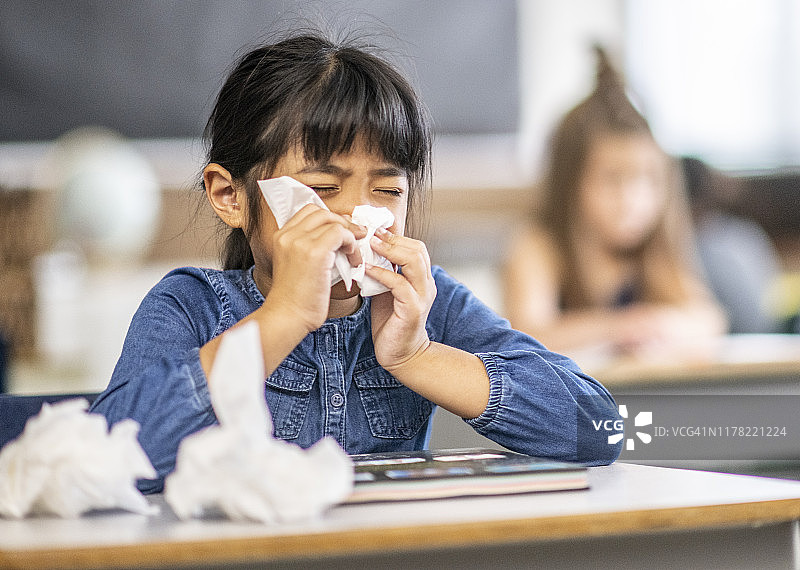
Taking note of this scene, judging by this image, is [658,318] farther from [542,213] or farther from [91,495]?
[91,495]

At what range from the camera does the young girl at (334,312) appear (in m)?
0.87

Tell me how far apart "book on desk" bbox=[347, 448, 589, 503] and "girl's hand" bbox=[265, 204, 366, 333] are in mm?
147

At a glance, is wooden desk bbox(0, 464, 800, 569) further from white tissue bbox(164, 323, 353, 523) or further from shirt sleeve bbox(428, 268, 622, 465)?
shirt sleeve bbox(428, 268, 622, 465)

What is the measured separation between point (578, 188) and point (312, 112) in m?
1.95

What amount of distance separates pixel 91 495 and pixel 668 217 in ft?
8.13

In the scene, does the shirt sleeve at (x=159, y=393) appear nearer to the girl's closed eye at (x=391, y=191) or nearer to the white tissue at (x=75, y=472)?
the white tissue at (x=75, y=472)

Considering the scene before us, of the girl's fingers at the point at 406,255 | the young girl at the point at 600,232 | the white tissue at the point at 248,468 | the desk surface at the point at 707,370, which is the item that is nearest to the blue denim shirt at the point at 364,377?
the girl's fingers at the point at 406,255

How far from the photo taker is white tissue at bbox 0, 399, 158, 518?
2.09 ft

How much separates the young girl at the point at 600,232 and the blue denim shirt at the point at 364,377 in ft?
5.56

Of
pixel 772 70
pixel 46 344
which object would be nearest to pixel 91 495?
pixel 46 344

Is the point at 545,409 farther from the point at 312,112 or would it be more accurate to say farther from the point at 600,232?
the point at 600,232

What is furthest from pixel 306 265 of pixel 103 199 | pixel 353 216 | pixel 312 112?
pixel 103 199

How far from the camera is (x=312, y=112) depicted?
1.01 metres

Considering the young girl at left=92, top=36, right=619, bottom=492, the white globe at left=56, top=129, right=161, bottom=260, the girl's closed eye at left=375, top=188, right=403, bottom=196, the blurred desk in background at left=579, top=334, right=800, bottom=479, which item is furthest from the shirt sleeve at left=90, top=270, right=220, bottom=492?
the white globe at left=56, top=129, right=161, bottom=260
